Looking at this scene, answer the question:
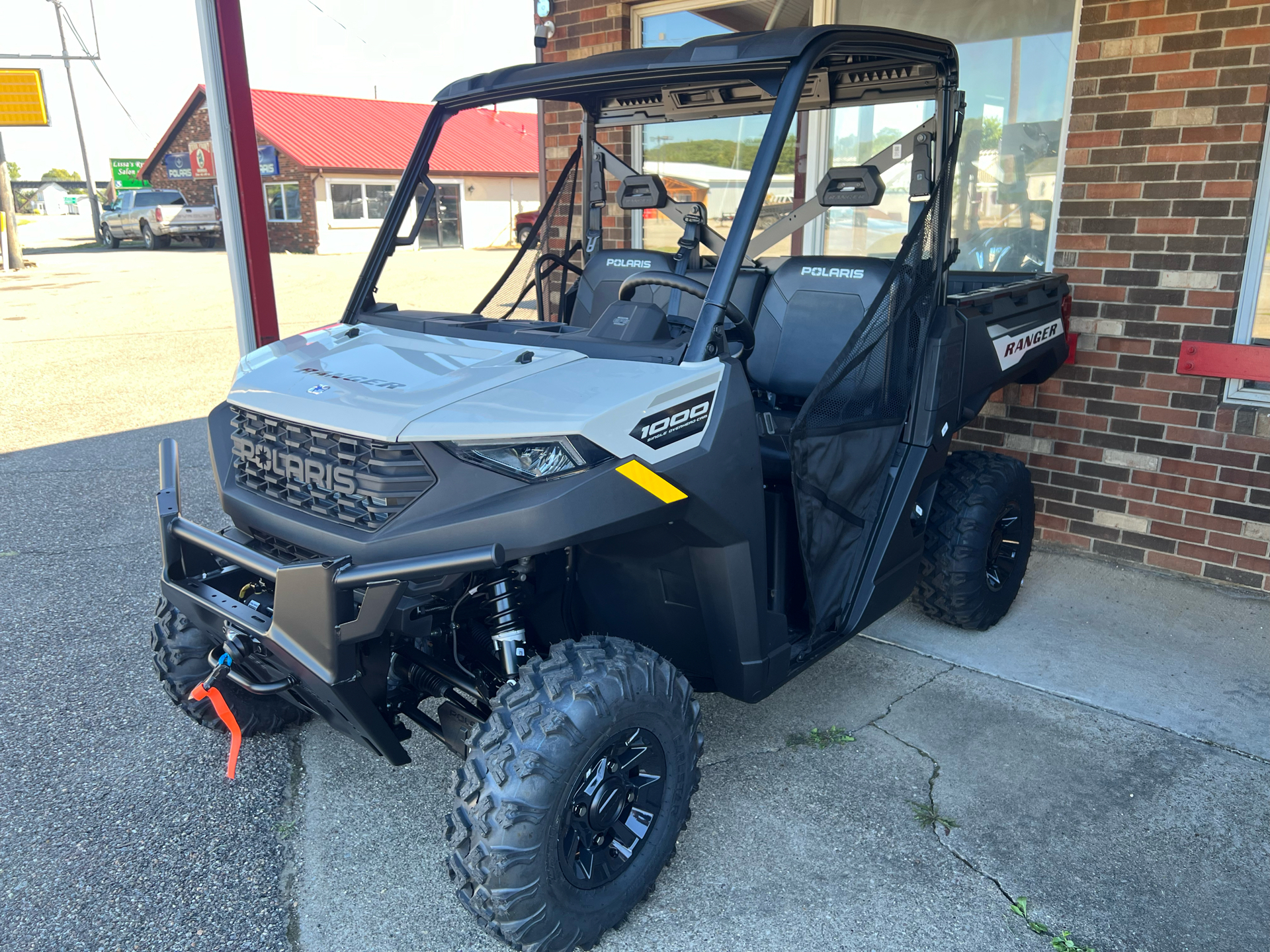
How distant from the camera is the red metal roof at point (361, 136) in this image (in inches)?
1137

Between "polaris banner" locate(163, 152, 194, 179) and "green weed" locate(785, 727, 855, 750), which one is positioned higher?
"polaris banner" locate(163, 152, 194, 179)

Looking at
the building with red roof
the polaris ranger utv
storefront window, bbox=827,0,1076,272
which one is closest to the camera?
the polaris ranger utv

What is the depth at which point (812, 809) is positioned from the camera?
280cm

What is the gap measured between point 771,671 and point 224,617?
1425 millimetres

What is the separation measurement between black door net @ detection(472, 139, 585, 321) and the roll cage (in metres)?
0.02

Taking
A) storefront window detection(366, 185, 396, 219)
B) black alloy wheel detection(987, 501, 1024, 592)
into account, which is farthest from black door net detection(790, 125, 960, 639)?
storefront window detection(366, 185, 396, 219)

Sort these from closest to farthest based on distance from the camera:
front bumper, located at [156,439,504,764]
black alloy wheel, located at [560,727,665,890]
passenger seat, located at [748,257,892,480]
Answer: front bumper, located at [156,439,504,764], black alloy wheel, located at [560,727,665,890], passenger seat, located at [748,257,892,480]

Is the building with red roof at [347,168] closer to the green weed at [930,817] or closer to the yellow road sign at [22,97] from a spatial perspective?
the yellow road sign at [22,97]

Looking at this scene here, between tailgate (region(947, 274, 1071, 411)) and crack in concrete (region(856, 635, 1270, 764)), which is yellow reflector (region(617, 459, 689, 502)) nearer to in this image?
tailgate (region(947, 274, 1071, 411))

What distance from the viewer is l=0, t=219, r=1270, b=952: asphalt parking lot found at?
2.38m

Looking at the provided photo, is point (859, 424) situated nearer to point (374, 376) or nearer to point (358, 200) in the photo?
point (374, 376)

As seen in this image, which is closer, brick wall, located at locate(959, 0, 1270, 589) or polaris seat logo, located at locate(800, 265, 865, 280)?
polaris seat logo, located at locate(800, 265, 865, 280)

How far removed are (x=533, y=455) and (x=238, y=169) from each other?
3.67 metres

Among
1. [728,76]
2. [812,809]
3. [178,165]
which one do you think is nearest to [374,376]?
[728,76]
